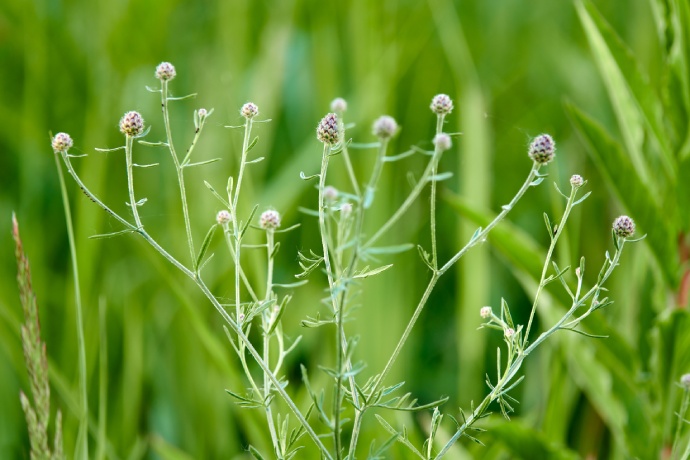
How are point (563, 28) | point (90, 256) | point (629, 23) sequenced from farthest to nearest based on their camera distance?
point (563, 28) → point (629, 23) → point (90, 256)

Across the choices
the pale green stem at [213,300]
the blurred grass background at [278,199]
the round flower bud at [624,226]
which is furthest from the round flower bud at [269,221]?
the blurred grass background at [278,199]

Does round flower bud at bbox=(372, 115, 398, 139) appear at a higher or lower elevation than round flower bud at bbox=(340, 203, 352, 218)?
higher

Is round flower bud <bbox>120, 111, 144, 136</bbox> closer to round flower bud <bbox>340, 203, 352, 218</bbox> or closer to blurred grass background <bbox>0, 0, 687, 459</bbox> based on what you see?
round flower bud <bbox>340, 203, 352, 218</bbox>

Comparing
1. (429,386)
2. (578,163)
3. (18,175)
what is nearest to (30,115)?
(18,175)

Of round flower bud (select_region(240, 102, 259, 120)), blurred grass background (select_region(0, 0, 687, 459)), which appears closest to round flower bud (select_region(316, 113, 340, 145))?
round flower bud (select_region(240, 102, 259, 120))

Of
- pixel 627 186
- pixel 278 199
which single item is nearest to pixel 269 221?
pixel 627 186

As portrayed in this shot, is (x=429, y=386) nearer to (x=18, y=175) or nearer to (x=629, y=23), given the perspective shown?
(x=18, y=175)
